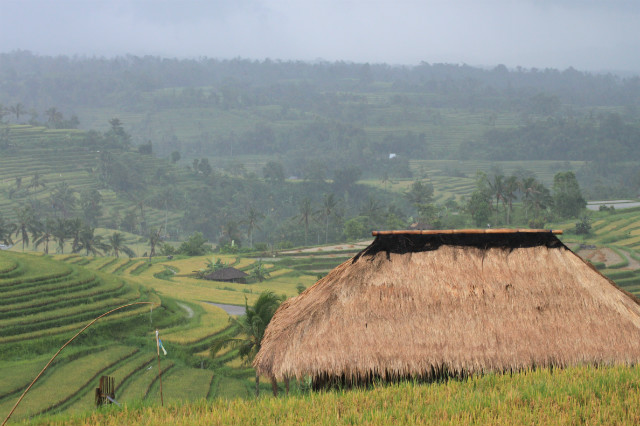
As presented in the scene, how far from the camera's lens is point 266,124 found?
128 metres

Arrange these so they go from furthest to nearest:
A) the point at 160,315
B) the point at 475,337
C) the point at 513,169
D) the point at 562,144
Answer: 1. the point at 562,144
2. the point at 513,169
3. the point at 160,315
4. the point at 475,337

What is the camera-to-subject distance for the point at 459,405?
729 centimetres

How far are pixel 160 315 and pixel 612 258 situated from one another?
28070mm

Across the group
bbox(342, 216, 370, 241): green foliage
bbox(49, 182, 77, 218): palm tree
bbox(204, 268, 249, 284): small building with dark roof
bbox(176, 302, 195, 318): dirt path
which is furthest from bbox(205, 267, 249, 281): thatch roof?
bbox(49, 182, 77, 218): palm tree

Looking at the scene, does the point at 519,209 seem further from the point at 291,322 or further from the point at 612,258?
the point at 291,322

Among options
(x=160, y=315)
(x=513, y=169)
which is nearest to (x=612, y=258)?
(x=160, y=315)

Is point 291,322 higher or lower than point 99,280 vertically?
higher

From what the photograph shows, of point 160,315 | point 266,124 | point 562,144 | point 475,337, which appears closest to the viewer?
point 475,337

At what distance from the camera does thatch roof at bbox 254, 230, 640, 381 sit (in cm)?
874

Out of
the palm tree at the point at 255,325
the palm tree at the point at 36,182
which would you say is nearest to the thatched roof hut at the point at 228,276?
the palm tree at the point at 255,325

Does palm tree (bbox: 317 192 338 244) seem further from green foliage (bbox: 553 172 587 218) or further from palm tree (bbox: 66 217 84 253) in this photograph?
palm tree (bbox: 66 217 84 253)

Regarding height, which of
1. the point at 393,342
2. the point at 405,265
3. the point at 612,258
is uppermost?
the point at 405,265

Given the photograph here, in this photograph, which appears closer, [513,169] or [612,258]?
[612,258]

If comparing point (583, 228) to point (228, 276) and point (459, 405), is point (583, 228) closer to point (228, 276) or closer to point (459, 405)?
point (228, 276)
